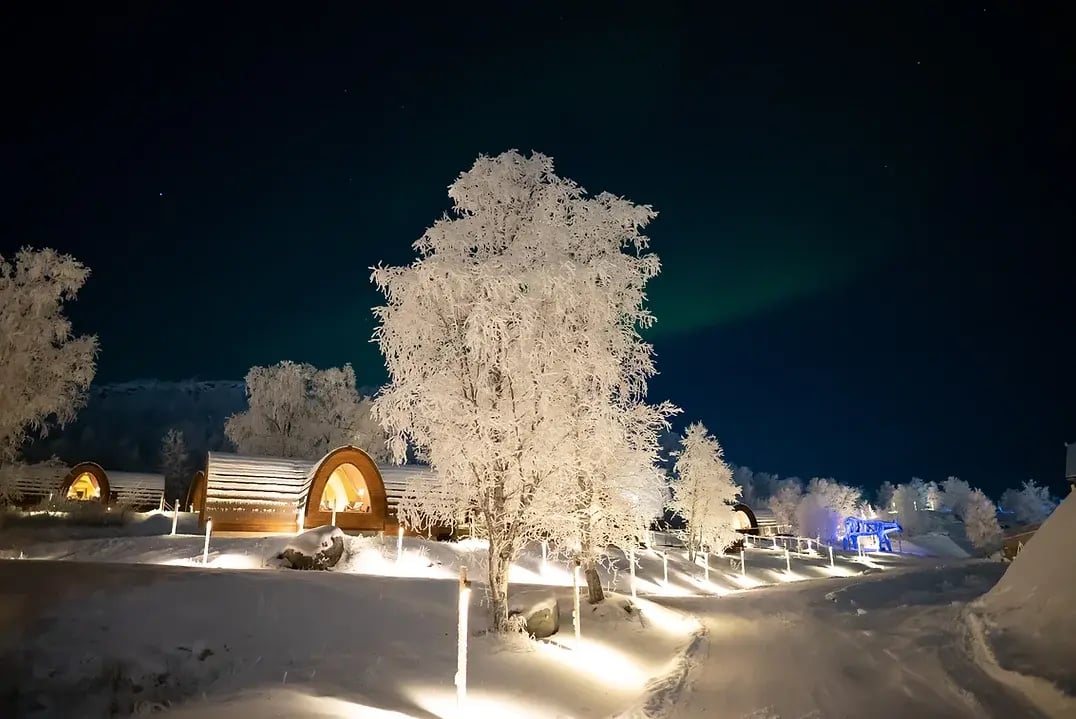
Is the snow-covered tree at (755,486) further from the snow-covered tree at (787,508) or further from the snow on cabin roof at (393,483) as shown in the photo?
the snow on cabin roof at (393,483)

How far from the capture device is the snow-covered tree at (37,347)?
74.7 ft

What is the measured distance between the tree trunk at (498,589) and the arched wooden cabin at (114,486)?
4453 centimetres

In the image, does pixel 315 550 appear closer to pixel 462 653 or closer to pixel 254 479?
pixel 462 653

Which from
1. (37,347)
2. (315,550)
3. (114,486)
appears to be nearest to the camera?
(315,550)

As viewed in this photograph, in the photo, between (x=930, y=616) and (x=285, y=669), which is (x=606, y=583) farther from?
(x=285, y=669)

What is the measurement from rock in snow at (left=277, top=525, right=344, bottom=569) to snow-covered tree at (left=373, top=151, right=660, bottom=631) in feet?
20.9

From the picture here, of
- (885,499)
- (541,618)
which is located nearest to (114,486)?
(541,618)

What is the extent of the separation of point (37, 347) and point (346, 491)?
784 inches

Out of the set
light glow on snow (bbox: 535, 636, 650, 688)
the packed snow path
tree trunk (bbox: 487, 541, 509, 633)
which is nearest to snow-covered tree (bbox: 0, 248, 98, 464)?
tree trunk (bbox: 487, 541, 509, 633)

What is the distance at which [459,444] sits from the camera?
40.1 feet

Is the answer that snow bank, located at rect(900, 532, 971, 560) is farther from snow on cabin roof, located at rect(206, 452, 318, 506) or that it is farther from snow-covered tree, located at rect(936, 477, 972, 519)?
snow on cabin roof, located at rect(206, 452, 318, 506)

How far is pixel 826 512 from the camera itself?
384ft

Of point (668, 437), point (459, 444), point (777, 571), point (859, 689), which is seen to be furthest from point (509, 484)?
point (668, 437)

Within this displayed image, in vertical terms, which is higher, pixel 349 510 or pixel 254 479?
pixel 254 479
